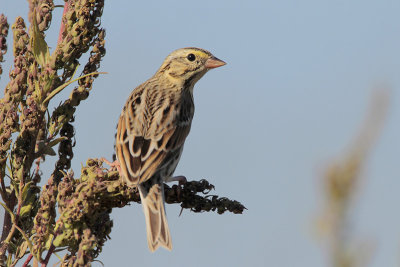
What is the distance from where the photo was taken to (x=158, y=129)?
580 cm

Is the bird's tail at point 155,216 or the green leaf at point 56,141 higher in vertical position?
the green leaf at point 56,141

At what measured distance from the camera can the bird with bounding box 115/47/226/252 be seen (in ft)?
16.0

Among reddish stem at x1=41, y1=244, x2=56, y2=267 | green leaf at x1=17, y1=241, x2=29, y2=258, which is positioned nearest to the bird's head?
green leaf at x1=17, y1=241, x2=29, y2=258

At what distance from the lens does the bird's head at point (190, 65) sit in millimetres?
7684

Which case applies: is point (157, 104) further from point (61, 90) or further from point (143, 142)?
point (61, 90)

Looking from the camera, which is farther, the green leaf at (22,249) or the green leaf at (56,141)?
the green leaf at (56,141)

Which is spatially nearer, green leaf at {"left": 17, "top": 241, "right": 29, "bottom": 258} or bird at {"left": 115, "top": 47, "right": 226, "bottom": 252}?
green leaf at {"left": 17, "top": 241, "right": 29, "bottom": 258}

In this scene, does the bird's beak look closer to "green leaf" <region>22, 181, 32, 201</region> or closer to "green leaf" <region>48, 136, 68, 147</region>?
A: "green leaf" <region>48, 136, 68, 147</region>

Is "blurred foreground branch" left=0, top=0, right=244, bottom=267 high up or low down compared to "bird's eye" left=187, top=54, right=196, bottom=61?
down

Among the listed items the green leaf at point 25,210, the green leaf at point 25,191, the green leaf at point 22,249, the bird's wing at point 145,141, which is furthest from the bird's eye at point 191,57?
the green leaf at point 22,249

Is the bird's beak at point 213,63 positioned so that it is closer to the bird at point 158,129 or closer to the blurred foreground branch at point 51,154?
the bird at point 158,129

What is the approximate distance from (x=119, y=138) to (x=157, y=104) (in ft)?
3.21

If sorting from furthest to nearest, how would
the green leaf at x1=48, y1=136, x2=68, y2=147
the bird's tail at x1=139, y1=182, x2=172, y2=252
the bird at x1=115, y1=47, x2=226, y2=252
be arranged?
1. the bird at x1=115, y1=47, x2=226, y2=252
2. the bird's tail at x1=139, y1=182, x2=172, y2=252
3. the green leaf at x1=48, y1=136, x2=68, y2=147

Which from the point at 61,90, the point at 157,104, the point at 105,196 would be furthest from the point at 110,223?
the point at 157,104
